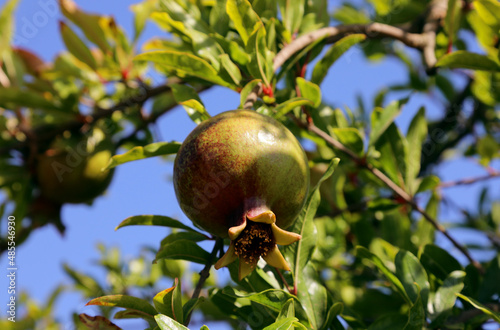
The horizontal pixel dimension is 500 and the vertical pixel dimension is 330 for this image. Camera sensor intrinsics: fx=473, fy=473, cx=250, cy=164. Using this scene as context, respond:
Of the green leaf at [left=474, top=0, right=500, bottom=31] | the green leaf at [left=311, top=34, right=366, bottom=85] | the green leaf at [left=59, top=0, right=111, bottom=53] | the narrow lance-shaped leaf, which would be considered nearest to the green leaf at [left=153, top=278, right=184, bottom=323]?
the narrow lance-shaped leaf

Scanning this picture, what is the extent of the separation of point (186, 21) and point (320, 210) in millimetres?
959

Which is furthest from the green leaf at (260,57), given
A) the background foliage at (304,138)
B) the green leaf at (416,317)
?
the green leaf at (416,317)

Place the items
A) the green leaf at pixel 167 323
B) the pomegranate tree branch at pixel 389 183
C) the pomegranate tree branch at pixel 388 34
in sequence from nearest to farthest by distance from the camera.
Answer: the green leaf at pixel 167 323, the pomegranate tree branch at pixel 388 34, the pomegranate tree branch at pixel 389 183

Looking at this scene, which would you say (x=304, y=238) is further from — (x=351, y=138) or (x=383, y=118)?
(x=383, y=118)

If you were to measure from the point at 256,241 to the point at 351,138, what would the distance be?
2.16 ft

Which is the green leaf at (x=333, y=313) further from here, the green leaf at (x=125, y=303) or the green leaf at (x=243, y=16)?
the green leaf at (x=243, y=16)

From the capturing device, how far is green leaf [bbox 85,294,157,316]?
100 centimetres

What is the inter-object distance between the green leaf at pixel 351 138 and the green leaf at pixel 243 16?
42 cm

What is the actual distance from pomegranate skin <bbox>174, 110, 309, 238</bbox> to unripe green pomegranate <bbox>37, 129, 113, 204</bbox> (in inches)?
47.9

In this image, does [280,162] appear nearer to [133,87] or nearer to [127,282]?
[133,87]

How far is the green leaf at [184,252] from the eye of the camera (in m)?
1.14

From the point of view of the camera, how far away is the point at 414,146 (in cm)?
178

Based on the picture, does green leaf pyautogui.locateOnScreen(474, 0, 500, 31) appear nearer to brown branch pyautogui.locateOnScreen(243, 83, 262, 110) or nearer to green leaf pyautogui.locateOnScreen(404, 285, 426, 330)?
brown branch pyautogui.locateOnScreen(243, 83, 262, 110)

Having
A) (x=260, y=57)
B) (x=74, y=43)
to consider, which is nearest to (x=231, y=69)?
(x=260, y=57)
